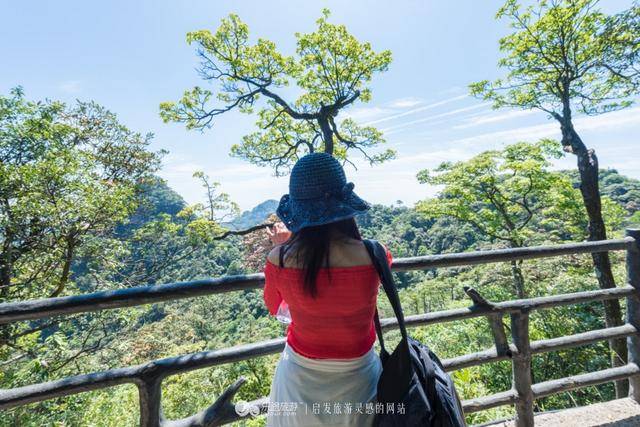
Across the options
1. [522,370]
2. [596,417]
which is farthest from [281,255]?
[596,417]

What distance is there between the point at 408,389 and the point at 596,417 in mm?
2424

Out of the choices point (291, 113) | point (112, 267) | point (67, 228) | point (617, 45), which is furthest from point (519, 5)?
point (112, 267)

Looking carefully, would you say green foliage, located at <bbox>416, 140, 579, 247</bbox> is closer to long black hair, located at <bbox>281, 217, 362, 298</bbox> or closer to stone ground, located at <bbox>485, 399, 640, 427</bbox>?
stone ground, located at <bbox>485, 399, 640, 427</bbox>

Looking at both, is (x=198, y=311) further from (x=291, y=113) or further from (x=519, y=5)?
(x=519, y=5)

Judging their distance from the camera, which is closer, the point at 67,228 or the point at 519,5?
the point at 67,228

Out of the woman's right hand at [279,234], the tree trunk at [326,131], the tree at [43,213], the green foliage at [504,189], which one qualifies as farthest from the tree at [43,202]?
the green foliage at [504,189]

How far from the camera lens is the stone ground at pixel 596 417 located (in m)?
2.24

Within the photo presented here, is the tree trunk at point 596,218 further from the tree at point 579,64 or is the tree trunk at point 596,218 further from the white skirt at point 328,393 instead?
the white skirt at point 328,393

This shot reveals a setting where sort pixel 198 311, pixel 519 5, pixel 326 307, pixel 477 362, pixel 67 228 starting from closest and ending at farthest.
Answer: pixel 326 307 < pixel 477 362 < pixel 67 228 < pixel 519 5 < pixel 198 311

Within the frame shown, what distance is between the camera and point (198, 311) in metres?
24.1

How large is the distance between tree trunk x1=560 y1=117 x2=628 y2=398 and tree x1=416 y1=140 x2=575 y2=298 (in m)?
1.57

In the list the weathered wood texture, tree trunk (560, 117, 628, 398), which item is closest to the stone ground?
the weathered wood texture

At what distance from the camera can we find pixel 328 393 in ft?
3.40

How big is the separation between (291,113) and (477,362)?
9348 millimetres
